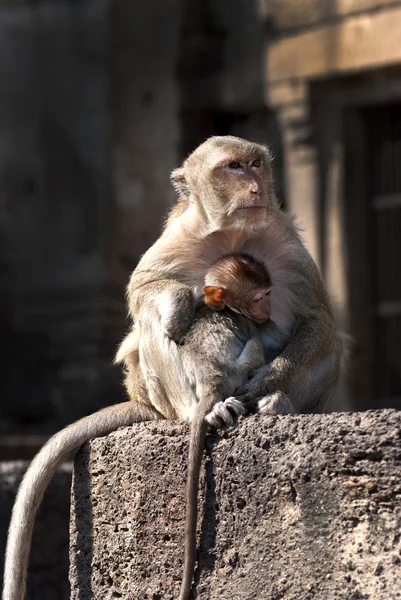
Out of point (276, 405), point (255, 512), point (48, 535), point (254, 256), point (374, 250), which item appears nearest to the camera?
point (255, 512)

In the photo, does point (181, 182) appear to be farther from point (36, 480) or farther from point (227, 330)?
point (36, 480)

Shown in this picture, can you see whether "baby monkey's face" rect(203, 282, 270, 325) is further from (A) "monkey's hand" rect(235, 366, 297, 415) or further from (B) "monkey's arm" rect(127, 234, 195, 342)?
(A) "monkey's hand" rect(235, 366, 297, 415)

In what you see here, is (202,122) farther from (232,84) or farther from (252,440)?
(252,440)

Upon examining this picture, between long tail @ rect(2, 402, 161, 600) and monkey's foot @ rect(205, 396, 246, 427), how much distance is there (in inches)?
29.1

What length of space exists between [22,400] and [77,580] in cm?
741

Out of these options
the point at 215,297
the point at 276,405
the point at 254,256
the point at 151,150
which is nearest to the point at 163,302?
the point at 215,297

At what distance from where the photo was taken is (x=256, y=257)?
5125mm

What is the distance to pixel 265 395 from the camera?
473 cm

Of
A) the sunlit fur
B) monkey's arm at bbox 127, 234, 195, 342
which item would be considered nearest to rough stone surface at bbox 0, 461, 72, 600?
monkey's arm at bbox 127, 234, 195, 342

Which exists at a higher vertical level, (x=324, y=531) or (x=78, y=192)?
(x=78, y=192)

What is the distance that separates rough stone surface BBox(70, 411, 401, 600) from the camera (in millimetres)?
3895

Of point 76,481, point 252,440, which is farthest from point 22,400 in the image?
point 252,440

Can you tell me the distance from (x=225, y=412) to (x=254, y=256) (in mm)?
861

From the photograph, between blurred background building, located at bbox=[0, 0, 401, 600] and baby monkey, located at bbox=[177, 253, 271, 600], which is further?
blurred background building, located at bbox=[0, 0, 401, 600]
